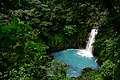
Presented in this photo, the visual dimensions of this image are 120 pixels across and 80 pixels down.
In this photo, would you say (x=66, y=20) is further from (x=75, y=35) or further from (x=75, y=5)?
(x=75, y=5)

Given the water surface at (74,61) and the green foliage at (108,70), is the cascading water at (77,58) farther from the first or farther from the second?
the green foliage at (108,70)

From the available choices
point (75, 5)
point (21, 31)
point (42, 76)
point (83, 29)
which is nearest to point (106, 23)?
point (75, 5)

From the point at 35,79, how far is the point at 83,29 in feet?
39.9

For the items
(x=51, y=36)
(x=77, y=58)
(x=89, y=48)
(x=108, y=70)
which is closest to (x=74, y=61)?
(x=77, y=58)

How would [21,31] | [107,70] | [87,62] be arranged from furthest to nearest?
[87,62] < [107,70] < [21,31]

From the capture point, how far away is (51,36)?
18.5 meters

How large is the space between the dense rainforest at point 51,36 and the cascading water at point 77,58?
→ 0.44 meters

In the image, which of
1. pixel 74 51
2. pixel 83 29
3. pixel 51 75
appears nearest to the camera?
pixel 51 75

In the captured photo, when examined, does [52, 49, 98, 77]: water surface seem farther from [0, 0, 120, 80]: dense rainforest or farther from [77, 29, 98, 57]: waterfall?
[0, 0, 120, 80]: dense rainforest

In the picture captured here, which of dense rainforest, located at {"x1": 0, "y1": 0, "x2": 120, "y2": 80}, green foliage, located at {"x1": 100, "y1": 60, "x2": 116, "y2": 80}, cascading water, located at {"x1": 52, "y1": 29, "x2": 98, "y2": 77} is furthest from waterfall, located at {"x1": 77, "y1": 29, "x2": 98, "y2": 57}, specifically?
green foliage, located at {"x1": 100, "y1": 60, "x2": 116, "y2": 80}

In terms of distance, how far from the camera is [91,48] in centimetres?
1800

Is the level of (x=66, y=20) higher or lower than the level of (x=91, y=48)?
higher

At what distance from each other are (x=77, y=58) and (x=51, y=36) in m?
3.16

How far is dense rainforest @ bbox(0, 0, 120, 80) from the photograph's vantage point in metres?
2.04
